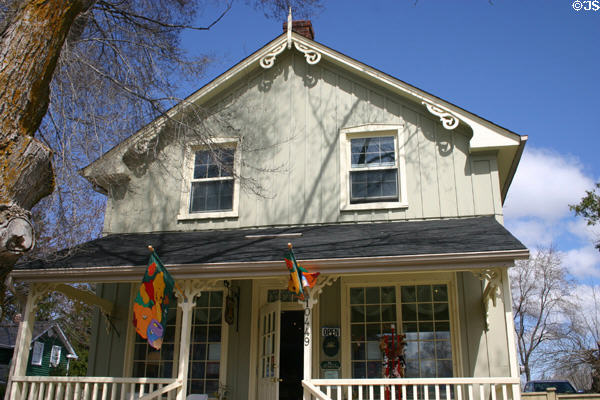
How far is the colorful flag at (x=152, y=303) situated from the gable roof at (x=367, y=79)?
258cm

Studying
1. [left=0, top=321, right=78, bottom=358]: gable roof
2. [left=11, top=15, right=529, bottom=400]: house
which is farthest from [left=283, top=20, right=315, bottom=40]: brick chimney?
[left=0, top=321, right=78, bottom=358]: gable roof

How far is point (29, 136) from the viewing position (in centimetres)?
505

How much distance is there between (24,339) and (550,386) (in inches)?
644

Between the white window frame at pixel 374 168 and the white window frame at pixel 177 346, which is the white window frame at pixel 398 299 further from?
the white window frame at pixel 177 346

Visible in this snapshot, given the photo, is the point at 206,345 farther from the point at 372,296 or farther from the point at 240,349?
the point at 372,296

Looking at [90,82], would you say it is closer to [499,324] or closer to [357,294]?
[357,294]

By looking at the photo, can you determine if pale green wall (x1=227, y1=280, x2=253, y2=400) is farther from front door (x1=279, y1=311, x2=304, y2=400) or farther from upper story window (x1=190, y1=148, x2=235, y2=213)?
upper story window (x1=190, y1=148, x2=235, y2=213)

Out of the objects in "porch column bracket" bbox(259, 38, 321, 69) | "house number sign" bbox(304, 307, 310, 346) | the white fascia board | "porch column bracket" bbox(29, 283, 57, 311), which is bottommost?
"house number sign" bbox(304, 307, 310, 346)

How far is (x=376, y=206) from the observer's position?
9680 mm

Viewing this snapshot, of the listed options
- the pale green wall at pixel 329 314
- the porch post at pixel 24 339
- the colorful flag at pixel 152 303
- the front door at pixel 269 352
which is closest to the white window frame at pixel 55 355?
the porch post at pixel 24 339

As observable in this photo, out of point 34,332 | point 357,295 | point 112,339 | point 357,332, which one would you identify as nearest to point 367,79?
point 357,295

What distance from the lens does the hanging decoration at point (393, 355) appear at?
8234 millimetres

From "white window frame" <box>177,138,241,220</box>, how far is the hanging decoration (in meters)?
3.54

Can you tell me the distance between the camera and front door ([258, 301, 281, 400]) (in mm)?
8789
